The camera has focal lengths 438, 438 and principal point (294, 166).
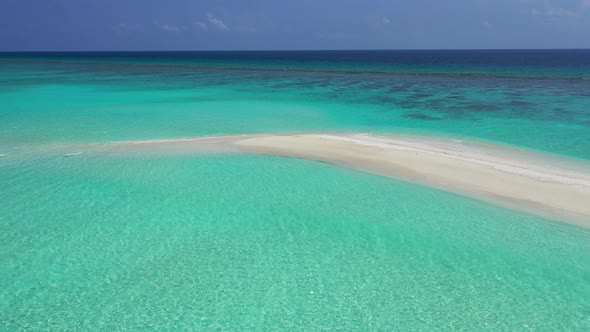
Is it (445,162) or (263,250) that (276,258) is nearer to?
(263,250)

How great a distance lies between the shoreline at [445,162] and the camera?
8.86 m

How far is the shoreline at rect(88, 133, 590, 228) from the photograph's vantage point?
8.86 metres

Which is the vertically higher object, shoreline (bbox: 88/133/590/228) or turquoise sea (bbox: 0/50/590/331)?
shoreline (bbox: 88/133/590/228)

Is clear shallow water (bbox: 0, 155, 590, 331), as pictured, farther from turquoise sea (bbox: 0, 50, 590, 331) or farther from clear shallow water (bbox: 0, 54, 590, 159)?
clear shallow water (bbox: 0, 54, 590, 159)

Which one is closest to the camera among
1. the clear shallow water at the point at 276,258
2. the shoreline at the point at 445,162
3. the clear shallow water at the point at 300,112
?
the clear shallow water at the point at 276,258

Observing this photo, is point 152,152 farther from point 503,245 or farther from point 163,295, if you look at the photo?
point 503,245

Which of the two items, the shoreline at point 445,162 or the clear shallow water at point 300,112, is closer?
the shoreline at point 445,162

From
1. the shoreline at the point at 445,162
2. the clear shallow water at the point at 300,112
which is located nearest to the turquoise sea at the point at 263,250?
the shoreline at the point at 445,162

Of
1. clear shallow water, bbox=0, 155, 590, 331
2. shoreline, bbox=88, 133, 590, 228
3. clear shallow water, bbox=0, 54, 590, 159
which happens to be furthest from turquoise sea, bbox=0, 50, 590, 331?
clear shallow water, bbox=0, 54, 590, 159

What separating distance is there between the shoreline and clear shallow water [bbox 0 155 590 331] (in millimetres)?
713

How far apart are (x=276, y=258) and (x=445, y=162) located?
21.2ft

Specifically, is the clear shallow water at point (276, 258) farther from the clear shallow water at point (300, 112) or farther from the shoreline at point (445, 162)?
the clear shallow water at point (300, 112)

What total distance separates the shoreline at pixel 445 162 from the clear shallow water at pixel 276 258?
71 cm

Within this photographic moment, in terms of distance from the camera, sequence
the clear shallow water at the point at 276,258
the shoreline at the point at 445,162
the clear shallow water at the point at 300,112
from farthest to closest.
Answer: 1. the clear shallow water at the point at 300,112
2. the shoreline at the point at 445,162
3. the clear shallow water at the point at 276,258
